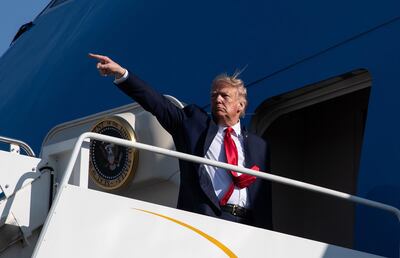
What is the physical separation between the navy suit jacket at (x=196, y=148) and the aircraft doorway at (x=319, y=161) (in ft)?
4.75

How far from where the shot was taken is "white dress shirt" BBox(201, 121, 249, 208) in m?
4.72

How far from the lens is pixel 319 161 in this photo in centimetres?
692

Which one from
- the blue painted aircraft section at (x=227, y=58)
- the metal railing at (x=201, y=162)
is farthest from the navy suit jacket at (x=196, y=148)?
the blue painted aircraft section at (x=227, y=58)

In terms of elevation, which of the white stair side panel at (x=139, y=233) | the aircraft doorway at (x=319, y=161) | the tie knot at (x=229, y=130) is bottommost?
the white stair side panel at (x=139, y=233)

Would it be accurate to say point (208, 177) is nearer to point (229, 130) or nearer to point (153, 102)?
point (229, 130)

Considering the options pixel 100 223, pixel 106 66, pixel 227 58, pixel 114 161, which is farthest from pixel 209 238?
pixel 227 58

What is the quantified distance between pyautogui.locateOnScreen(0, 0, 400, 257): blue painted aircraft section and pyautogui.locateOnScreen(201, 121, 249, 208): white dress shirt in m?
0.68

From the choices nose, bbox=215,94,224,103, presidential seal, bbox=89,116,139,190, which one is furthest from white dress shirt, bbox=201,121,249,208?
presidential seal, bbox=89,116,139,190

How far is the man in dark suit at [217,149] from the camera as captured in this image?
183 inches

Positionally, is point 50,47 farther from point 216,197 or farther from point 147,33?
point 216,197

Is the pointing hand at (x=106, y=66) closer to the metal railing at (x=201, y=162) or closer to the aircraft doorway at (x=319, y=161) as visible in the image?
the metal railing at (x=201, y=162)

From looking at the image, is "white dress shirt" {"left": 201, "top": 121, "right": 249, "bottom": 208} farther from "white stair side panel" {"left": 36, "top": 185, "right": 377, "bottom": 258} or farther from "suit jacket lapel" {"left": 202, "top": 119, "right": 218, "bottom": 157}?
"white stair side panel" {"left": 36, "top": 185, "right": 377, "bottom": 258}

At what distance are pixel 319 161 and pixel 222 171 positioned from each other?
2270 millimetres

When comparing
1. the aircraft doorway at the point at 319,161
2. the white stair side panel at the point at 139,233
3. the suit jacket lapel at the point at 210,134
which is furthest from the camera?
the aircraft doorway at the point at 319,161
